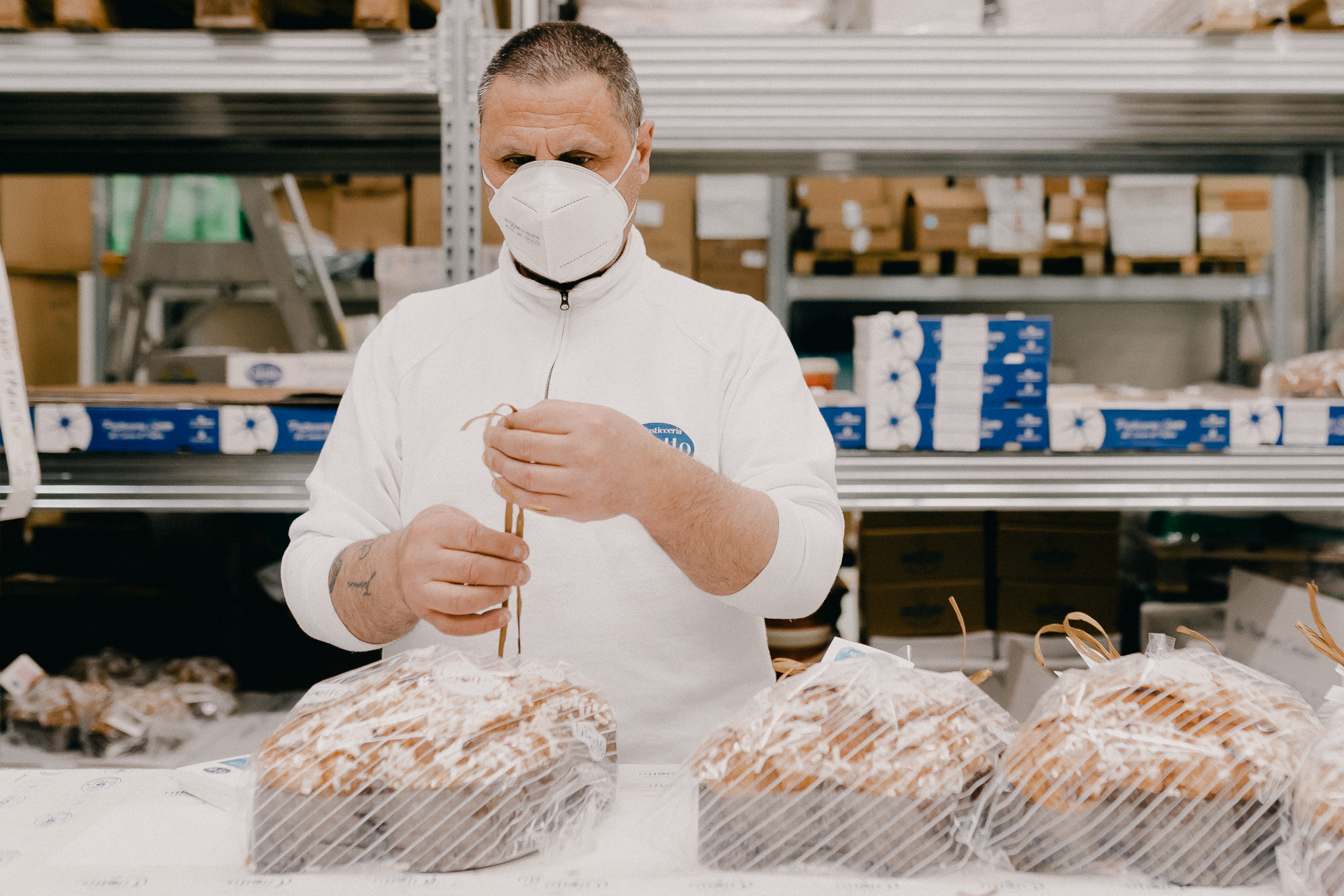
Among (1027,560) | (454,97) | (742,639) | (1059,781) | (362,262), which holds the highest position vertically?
(454,97)

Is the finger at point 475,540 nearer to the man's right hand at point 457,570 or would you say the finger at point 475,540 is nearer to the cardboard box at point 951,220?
the man's right hand at point 457,570

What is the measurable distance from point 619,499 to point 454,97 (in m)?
1.08

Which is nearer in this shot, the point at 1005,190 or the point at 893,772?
the point at 893,772

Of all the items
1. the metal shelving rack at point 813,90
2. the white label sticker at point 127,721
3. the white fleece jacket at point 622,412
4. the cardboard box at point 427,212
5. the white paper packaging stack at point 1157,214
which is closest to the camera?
the white fleece jacket at point 622,412

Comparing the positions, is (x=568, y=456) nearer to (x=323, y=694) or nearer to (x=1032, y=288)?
(x=323, y=694)

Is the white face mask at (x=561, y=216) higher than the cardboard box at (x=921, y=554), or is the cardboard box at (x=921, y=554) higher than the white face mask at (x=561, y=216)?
the white face mask at (x=561, y=216)

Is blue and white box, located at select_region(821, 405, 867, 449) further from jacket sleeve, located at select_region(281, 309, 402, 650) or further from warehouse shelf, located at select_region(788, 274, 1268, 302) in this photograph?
warehouse shelf, located at select_region(788, 274, 1268, 302)

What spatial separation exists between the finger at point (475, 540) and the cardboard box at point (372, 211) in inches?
81.6

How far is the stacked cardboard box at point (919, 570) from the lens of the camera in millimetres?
2154

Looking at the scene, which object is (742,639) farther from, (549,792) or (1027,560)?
(1027,560)

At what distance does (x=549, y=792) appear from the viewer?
2.05 ft

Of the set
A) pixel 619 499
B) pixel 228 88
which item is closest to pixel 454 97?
pixel 228 88

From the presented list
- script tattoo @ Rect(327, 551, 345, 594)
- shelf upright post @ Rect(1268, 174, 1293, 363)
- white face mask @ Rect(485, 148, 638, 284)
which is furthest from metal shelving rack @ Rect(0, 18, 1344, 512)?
shelf upright post @ Rect(1268, 174, 1293, 363)

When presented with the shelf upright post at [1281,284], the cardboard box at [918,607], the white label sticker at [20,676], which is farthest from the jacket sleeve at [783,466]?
the shelf upright post at [1281,284]
